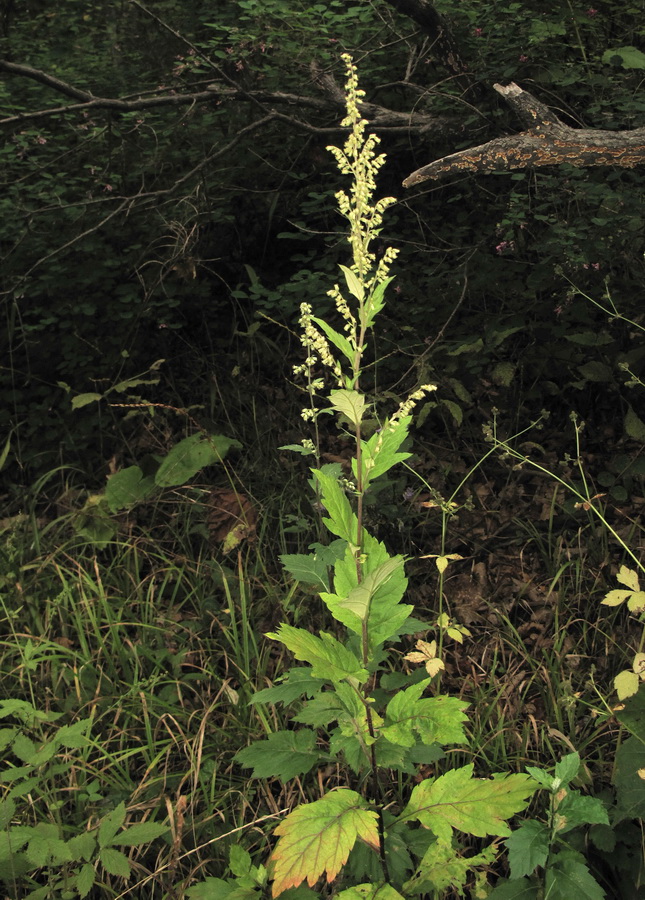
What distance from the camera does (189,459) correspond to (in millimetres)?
3689

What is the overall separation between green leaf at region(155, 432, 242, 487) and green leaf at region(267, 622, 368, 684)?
216 centimetres

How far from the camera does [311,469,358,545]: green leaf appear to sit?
1467 mm

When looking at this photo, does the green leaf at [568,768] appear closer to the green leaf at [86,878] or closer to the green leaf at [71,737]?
the green leaf at [86,878]

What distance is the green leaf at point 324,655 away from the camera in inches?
59.7

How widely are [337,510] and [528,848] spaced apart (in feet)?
2.87

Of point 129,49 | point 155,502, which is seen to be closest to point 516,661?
point 155,502

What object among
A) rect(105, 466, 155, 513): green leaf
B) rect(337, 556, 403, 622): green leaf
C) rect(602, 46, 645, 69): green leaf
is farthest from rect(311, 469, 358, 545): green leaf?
rect(602, 46, 645, 69): green leaf

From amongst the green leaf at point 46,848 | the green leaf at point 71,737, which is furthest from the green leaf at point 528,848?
the green leaf at point 71,737

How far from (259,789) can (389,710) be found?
3.00ft

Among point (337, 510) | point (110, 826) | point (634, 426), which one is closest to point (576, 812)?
point (337, 510)

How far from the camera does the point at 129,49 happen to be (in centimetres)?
537

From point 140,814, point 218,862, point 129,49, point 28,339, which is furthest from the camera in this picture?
point 129,49

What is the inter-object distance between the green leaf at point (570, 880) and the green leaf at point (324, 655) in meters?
0.64

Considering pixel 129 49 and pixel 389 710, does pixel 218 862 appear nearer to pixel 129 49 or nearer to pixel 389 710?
pixel 389 710
